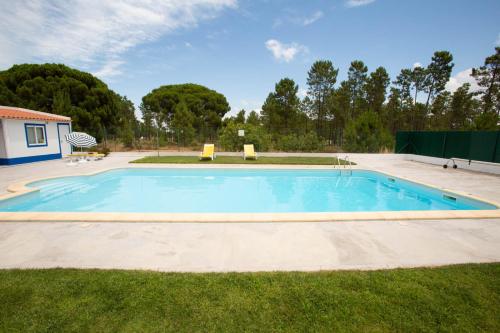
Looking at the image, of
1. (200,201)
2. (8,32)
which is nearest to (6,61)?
(8,32)

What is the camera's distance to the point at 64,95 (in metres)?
18.8

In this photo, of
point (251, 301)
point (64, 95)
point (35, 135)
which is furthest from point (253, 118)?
point (251, 301)

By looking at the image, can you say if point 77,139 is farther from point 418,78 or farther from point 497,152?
point 418,78

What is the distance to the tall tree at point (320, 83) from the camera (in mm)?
25766

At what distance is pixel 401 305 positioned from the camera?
2.44m

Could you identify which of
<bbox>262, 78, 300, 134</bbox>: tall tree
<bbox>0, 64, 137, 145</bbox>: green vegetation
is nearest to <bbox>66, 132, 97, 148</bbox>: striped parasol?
<bbox>0, 64, 137, 145</bbox>: green vegetation

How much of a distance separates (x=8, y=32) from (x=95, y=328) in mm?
18321

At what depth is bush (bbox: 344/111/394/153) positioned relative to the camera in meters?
18.8

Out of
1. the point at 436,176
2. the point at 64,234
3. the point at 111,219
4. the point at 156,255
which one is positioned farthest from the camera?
the point at 436,176

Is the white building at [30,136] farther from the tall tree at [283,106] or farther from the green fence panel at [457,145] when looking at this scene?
the green fence panel at [457,145]

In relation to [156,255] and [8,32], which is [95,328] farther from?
[8,32]

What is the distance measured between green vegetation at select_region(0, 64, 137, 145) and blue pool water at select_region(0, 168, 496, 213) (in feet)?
36.5

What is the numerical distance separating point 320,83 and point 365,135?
9953mm

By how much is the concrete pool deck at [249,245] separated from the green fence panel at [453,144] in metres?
8.71
